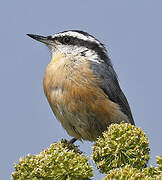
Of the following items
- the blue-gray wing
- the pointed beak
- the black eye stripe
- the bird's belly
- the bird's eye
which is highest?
the pointed beak

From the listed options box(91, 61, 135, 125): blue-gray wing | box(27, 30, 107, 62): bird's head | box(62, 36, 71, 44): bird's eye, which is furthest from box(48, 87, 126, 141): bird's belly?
box(62, 36, 71, 44): bird's eye

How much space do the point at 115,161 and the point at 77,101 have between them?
7.60 ft

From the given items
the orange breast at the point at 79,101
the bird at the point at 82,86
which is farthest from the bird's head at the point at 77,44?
the orange breast at the point at 79,101

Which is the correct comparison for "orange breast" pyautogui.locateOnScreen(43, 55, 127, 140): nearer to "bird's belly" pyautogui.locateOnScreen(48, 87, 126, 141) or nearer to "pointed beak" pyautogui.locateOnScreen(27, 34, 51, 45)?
"bird's belly" pyautogui.locateOnScreen(48, 87, 126, 141)

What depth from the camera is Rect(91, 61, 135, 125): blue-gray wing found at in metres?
6.29

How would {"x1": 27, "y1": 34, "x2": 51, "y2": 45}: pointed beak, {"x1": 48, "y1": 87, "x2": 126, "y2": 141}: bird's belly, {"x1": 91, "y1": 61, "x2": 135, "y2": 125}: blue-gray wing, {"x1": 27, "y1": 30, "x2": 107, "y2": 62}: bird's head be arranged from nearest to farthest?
1. {"x1": 48, "y1": 87, "x2": 126, "y2": 141}: bird's belly
2. {"x1": 91, "y1": 61, "x2": 135, "y2": 125}: blue-gray wing
3. {"x1": 27, "y1": 30, "x2": 107, "y2": 62}: bird's head
4. {"x1": 27, "y1": 34, "x2": 51, "y2": 45}: pointed beak

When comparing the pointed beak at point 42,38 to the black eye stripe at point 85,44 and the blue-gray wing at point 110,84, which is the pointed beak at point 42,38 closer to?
the black eye stripe at point 85,44

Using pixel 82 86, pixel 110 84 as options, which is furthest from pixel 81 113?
pixel 110 84

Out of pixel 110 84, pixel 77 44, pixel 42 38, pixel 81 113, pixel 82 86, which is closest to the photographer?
pixel 81 113

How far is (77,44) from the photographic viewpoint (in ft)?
22.2

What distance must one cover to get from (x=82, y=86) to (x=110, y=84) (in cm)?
69

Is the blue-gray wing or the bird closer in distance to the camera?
the bird

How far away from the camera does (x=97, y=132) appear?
5.96m

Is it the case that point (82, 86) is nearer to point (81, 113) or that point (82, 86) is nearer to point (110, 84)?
point (81, 113)
